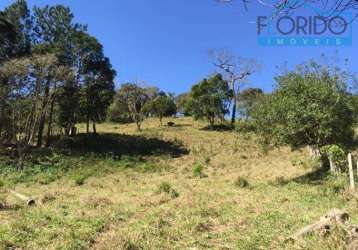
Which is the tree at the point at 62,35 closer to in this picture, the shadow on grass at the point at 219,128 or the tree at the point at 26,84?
the tree at the point at 26,84

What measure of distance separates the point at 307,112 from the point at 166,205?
288 inches

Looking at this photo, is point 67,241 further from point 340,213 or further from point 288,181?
point 288,181

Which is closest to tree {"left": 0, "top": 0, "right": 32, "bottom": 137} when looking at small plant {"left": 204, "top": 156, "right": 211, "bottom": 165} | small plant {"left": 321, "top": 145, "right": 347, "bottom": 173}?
small plant {"left": 204, "top": 156, "right": 211, "bottom": 165}

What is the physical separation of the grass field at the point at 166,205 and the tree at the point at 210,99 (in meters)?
14.0

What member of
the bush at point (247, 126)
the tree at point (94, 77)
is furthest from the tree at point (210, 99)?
the bush at point (247, 126)

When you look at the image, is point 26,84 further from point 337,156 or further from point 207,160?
point 337,156

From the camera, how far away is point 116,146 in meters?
29.9

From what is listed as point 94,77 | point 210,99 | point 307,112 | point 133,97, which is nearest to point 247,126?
point 307,112

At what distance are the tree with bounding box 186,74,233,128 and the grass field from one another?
14027 mm

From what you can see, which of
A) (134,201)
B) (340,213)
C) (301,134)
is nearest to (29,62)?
(134,201)

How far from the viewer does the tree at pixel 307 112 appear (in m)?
15.0

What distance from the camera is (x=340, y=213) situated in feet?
21.1

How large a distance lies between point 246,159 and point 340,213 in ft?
64.4

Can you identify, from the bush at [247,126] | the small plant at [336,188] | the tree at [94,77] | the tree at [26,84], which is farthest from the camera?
the tree at [94,77]
